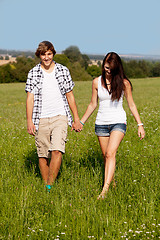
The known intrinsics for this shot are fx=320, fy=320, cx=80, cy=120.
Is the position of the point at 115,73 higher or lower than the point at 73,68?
higher

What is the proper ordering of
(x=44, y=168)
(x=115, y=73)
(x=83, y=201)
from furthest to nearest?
(x=44, y=168) < (x=115, y=73) < (x=83, y=201)

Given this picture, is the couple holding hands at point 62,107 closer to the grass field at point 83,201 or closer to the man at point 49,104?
the man at point 49,104

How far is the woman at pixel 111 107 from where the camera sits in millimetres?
5031

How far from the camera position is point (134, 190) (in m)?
4.95

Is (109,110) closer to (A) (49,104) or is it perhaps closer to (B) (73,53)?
(A) (49,104)

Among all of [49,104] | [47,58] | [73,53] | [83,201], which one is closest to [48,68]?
[47,58]

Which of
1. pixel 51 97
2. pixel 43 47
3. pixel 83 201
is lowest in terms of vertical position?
pixel 83 201

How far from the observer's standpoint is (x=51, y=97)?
5.42 meters

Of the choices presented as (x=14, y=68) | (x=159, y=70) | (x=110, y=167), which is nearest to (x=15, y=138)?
(x=110, y=167)

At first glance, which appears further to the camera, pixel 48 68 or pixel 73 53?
pixel 73 53

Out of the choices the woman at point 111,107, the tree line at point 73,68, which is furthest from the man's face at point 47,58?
the tree line at point 73,68

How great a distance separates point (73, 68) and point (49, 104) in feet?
339

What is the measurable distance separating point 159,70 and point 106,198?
12909cm

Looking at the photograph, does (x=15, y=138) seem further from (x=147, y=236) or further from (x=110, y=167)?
(x=147, y=236)
